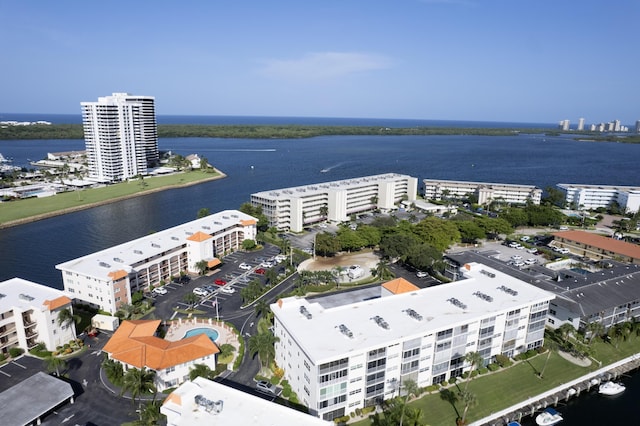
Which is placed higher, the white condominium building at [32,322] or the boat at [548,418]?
the white condominium building at [32,322]

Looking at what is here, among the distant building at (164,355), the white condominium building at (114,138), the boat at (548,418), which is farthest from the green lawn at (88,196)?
the boat at (548,418)

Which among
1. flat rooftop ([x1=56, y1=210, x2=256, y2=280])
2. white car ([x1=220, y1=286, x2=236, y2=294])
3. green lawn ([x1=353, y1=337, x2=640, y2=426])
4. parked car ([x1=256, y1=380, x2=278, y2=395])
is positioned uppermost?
flat rooftop ([x1=56, y1=210, x2=256, y2=280])

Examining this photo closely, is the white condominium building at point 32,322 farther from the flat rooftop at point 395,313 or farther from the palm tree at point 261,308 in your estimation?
the flat rooftop at point 395,313

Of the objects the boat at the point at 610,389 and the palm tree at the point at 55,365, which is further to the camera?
the boat at the point at 610,389

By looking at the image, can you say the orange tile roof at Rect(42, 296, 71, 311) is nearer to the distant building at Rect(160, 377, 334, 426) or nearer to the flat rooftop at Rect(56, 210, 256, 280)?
Answer: the flat rooftop at Rect(56, 210, 256, 280)

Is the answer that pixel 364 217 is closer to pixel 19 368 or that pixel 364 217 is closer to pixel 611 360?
pixel 611 360

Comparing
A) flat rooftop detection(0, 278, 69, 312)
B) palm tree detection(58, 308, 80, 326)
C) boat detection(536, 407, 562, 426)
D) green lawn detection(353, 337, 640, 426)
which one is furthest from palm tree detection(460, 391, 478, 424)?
flat rooftop detection(0, 278, 69, 312)

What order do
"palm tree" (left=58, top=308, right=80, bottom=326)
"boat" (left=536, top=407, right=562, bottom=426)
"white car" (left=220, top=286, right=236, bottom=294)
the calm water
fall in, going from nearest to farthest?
"boat" (left=536, top=407, right=562, bottom=426) < "palm tree" (left=58, top=308, right=80, bottom=326) < "white car" (left=220, top=286, right=236, bottom=294) < the calm water

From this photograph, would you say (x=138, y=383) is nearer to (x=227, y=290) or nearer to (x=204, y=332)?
(x=204, y=332)
